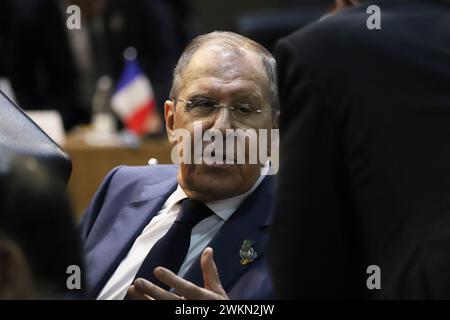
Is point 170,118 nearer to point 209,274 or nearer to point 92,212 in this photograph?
point 92,212

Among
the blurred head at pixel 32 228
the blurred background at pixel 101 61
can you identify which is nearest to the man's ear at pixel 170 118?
the blurred head at pixel 32 228

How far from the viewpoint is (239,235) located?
2781 mm

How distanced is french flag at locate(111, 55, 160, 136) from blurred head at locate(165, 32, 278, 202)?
11.4 feet

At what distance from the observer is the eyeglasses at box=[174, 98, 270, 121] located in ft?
9.50

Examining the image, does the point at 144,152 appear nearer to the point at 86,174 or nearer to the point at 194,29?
the point at 86,174

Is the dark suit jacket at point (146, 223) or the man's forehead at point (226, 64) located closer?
the dark suit jacket at point (146, 223)

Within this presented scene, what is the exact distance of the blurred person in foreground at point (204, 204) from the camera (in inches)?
109

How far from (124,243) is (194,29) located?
220 inches

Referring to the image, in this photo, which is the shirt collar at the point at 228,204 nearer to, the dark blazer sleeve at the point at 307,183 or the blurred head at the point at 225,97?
the blurred head at the point at 225,97

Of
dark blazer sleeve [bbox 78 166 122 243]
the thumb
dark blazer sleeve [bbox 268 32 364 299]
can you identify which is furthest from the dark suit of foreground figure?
dark blazer sleeve [bbox 78 166 122 243]

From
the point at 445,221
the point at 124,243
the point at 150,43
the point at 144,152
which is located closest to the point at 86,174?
the point at 144,152

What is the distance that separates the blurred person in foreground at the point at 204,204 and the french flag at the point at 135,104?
11.1 ft

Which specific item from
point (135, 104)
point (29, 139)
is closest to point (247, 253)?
point (29, 139)
